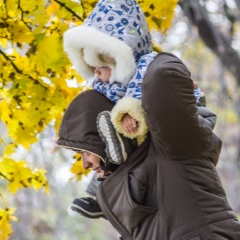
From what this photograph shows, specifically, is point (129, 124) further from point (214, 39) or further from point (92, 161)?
point (214, 39)

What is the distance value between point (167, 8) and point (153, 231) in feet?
3.27

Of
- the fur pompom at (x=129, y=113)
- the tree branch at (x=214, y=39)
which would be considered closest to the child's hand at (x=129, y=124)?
the fur pompom at (x=129, y=113)

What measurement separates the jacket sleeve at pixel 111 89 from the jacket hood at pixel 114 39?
1.0 inches

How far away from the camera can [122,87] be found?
1.98m

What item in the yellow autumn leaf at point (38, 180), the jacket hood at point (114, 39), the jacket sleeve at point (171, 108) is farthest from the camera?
the yellow autumn leaf at point (38, 180)

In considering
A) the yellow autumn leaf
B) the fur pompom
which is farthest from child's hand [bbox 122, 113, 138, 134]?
the yellow autumn leaf

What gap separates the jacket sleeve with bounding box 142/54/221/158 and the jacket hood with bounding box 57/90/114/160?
20 centimetres

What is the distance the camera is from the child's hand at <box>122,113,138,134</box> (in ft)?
6.16

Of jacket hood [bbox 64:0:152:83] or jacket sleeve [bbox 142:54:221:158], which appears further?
jacket hood [bbox 64:0:152:83]

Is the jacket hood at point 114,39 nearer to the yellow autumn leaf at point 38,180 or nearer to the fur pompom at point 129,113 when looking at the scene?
the fur pompom at point 129,113

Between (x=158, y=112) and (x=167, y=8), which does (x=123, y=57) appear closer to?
(x=158, y=112)

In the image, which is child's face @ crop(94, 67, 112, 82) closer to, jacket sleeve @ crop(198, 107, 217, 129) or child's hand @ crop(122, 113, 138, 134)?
child's hand @ crop(122, 113, 138, 134)

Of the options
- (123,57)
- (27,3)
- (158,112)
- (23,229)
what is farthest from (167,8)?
(23,229)

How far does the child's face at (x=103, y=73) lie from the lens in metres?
2.03
